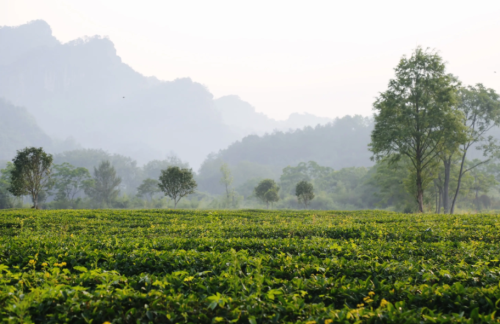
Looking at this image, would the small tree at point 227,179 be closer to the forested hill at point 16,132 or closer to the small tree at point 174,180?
the small tree at point 174,180

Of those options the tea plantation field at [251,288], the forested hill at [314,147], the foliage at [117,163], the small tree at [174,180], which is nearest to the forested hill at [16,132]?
the foliage at [117,163]

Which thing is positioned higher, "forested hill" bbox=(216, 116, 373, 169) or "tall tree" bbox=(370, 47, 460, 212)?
"forested hill" bbox=(216, 116, 373, 169)

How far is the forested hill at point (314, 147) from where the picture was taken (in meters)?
136

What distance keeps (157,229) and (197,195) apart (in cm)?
9960

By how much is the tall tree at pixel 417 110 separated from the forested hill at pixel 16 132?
17723 centimetres

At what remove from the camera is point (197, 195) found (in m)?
108

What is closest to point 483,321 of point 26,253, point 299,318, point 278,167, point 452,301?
point 452,301

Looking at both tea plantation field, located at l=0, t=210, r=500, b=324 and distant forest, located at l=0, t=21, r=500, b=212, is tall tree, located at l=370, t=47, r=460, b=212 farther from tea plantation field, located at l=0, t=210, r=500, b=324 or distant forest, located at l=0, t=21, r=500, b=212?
tea plantation field, located at l=0, t=210, r=500, b=324

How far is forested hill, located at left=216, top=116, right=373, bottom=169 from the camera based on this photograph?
445 feet

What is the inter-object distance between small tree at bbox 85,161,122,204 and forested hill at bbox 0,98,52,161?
109 m

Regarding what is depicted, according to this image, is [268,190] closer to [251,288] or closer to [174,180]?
[174,180]

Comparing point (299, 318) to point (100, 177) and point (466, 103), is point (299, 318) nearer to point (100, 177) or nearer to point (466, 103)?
point (466, 103)

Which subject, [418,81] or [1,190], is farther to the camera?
[1,190]

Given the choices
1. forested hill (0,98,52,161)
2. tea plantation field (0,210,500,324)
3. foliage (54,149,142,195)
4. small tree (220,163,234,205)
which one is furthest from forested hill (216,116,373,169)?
tea plantation field (0,210,500,324)
